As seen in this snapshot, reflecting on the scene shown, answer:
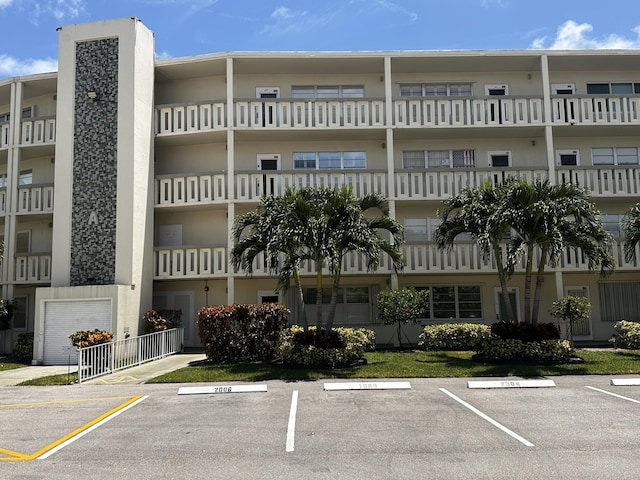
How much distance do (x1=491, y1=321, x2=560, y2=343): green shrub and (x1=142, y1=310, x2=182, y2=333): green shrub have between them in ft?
37.4

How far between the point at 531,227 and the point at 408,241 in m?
6.72

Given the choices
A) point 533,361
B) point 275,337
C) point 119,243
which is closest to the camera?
point 533,361

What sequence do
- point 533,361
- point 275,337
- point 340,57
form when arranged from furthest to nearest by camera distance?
point 340,57 → point 275,337 → point 533,361

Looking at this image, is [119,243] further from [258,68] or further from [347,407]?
[347,407]

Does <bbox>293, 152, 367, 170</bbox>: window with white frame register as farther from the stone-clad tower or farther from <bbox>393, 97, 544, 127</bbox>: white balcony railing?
the stone-clad tower

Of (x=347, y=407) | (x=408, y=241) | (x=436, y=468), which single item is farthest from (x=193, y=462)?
(x=408, y=241)

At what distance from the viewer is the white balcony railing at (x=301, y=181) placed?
835 inches

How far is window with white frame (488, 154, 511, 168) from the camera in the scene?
2294 centimetres

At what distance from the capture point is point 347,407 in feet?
34.7

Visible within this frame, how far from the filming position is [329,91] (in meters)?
23.4

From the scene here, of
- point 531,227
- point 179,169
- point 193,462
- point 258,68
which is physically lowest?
point 193,462

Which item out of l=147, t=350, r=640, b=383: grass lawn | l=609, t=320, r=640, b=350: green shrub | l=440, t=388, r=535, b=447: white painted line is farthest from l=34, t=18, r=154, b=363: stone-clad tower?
l=609, t=320, r=640, b=350: green shrub

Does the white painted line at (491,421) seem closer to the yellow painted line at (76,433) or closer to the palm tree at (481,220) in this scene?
the palm tree at (481,220)

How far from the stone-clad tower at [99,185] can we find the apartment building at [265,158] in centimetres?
6
